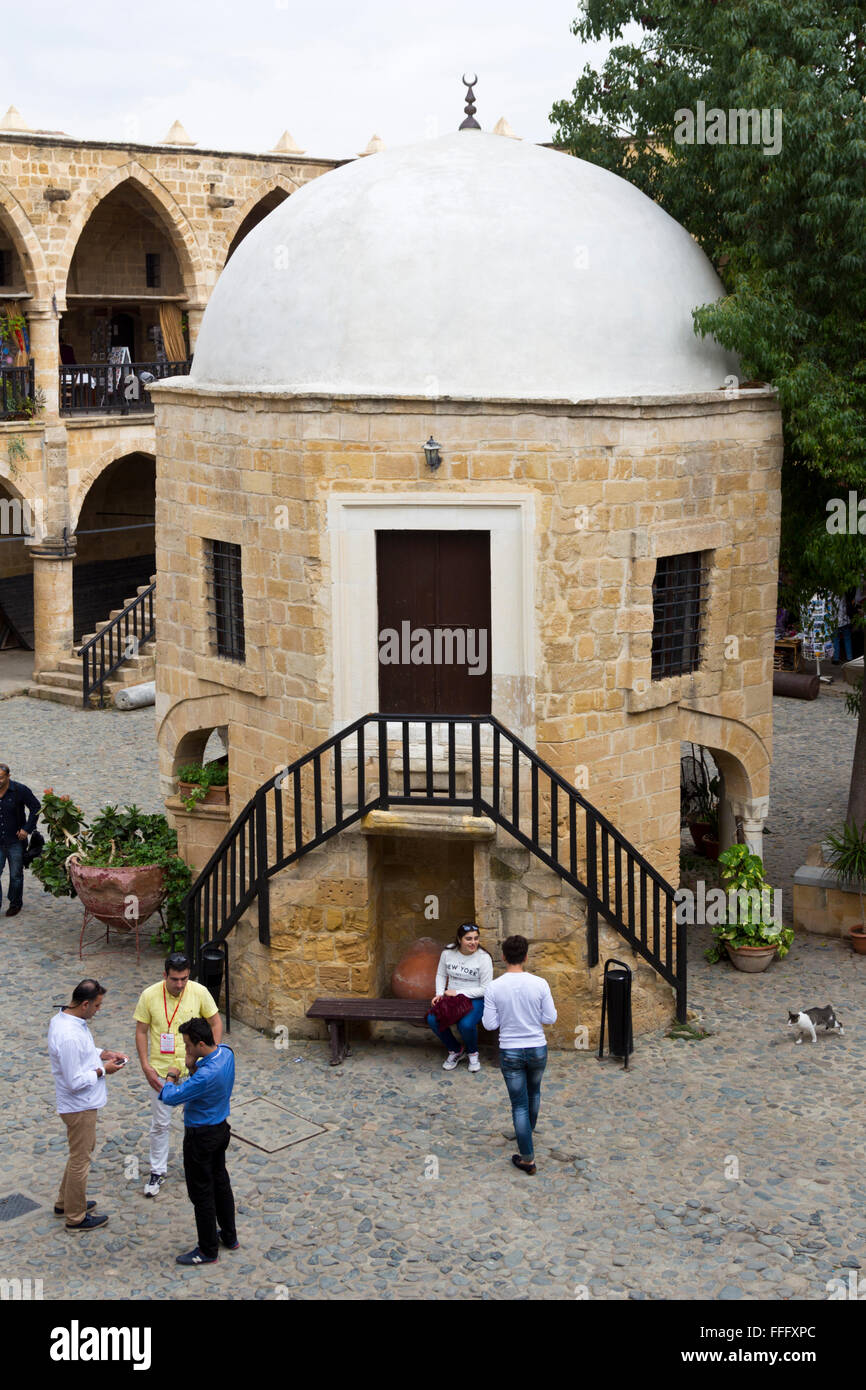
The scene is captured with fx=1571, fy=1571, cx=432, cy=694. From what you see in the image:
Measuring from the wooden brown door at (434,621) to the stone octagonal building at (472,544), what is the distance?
0.02 metres

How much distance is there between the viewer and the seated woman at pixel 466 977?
1073cm

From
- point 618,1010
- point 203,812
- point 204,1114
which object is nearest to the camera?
point 204,1114

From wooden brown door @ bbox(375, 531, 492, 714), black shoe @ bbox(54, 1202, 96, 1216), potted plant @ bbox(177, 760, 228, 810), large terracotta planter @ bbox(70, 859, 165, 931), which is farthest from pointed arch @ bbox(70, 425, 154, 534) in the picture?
black shoe @ bbox(54, 1202, 96, 1216)

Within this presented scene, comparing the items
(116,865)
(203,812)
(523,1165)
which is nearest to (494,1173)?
(523,1165)

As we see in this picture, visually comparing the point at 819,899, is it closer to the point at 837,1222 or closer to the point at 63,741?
the point at 837,1222

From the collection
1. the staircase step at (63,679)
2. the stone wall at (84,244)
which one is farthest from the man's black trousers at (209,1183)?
the stone wall at (84,244)

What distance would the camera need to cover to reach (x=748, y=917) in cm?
1266

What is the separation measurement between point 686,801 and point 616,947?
4.72 m

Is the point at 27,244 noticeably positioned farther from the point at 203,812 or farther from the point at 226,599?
the point at 203,812

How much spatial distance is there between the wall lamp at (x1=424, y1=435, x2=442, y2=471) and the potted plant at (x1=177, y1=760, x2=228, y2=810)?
12.6 feet

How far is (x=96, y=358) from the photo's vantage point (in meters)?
28.2

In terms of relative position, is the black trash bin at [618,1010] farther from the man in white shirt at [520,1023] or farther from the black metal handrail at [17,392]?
the black metal handrail at [17,392]

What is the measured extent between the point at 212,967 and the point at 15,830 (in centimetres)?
365

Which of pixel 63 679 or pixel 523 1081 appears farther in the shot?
pixel 63 679
